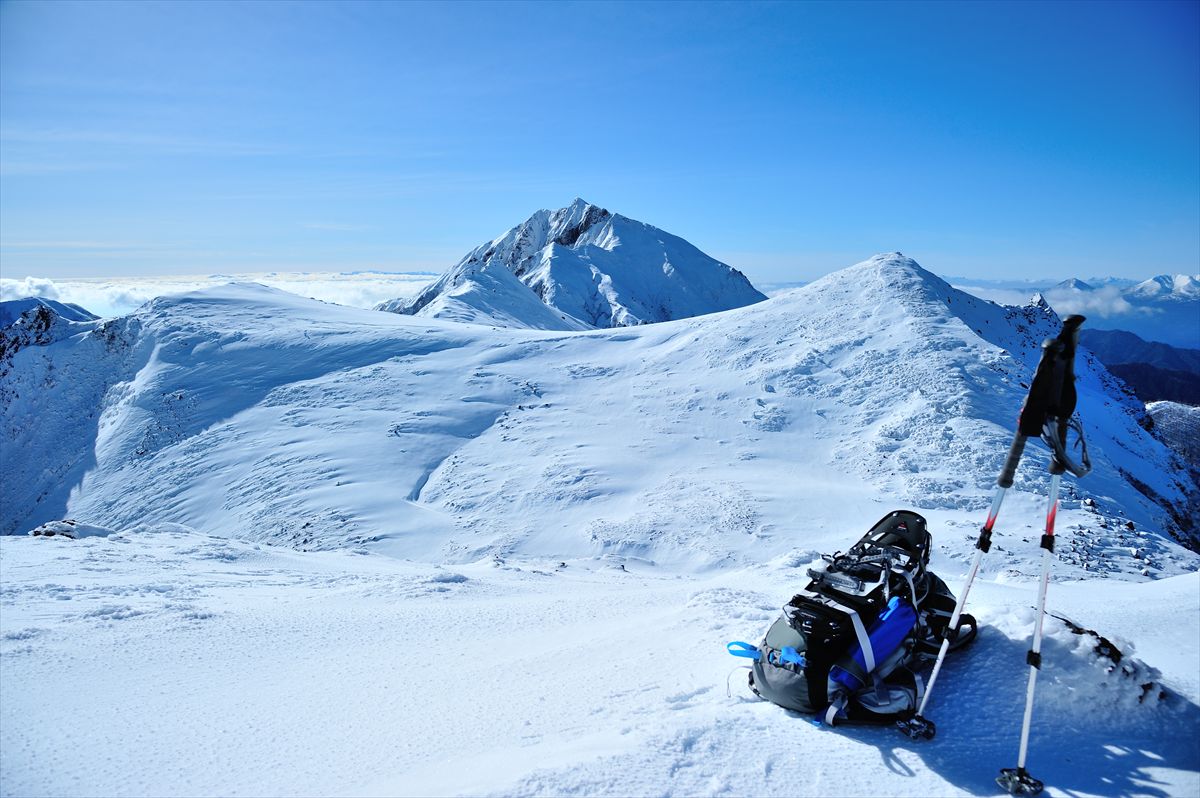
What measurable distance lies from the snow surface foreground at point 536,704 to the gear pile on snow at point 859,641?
18 cm

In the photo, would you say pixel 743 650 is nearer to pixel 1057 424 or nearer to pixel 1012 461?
pixel 1012 461

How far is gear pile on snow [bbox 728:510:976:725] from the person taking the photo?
455 centimetres

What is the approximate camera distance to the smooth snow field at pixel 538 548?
444cm

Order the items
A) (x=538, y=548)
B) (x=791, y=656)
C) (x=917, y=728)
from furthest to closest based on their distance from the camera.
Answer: (x=538, y=548)
(x=791, y=656)
(x=917, y=728)

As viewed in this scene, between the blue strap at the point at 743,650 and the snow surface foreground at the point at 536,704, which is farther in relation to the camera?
the blue strap at the point at 743,650

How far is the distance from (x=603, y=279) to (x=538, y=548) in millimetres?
133622

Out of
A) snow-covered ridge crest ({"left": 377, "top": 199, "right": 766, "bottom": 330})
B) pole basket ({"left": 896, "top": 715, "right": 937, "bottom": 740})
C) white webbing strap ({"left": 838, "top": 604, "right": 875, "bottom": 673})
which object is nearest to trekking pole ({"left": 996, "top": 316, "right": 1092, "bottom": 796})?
pole basket ({"left": 896, "top": 715, "right": 937, "bottom": 740})

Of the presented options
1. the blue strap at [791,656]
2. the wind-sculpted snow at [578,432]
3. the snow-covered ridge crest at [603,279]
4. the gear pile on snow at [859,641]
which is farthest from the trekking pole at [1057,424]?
the snow-covered ridge crest at [603,279]

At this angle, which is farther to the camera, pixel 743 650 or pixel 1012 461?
pixel 743 650

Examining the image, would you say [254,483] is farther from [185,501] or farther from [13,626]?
[13,626]

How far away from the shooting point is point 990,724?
4484mm

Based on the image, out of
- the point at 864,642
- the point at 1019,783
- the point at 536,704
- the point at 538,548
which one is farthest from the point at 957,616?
the point at 538,548

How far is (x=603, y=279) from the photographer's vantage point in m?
149

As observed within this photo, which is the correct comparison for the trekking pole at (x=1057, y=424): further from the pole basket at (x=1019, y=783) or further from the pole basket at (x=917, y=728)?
the pole basket at (x=917, y=728)
